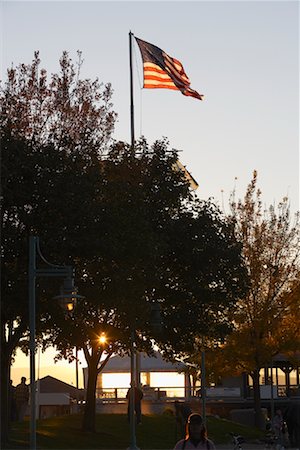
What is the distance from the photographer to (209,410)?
Result: 63.1m

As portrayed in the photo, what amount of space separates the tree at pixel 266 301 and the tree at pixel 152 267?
19.0ft

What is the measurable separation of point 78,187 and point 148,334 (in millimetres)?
10286

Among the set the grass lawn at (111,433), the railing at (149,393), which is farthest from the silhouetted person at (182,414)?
the railing at (149,393)

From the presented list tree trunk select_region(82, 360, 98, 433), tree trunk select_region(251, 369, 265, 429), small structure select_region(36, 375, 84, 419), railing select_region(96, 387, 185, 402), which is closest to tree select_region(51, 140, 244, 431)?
tree trunk select_region(82, 360, 98, 433)

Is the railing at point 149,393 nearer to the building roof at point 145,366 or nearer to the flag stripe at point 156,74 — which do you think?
the building roof at point 145,366

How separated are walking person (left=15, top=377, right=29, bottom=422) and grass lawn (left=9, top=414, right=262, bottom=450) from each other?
2166mm

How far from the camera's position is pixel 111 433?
44875mm

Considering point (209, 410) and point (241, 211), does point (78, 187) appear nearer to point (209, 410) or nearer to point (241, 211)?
point (241, 211)

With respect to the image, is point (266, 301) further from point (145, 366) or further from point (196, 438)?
point (196, 438)

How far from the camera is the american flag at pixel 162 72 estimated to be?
45.0m

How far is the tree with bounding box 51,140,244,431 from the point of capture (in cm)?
3819

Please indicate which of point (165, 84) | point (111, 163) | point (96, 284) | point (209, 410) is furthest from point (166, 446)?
point (209, 410)

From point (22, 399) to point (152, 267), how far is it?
548 inches

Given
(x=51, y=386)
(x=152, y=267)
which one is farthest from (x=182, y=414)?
(x=51, y=386)
